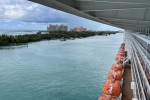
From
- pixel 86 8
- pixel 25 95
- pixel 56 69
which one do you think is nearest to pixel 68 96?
pixel 25 95

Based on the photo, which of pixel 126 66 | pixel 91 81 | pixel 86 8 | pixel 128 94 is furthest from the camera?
pixel 91 81

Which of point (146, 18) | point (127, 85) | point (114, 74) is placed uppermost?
point (146, 18)

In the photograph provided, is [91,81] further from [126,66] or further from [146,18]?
[146,18]

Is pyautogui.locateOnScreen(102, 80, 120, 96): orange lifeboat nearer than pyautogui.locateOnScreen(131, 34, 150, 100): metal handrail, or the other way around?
pyautogui.locateOnScreen(131, 34, 150, 100): metal handrail

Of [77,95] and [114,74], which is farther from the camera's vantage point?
[77,95]

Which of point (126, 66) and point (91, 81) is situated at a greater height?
point (126, 66)

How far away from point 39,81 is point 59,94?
14.4ft

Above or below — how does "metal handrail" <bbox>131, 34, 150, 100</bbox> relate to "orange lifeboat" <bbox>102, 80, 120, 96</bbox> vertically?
above

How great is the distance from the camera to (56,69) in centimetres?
2525

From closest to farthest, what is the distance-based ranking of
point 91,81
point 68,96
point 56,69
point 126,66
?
point 68,96, point 126,66, point 91,81, point 56,69

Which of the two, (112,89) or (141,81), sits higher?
(141,81)

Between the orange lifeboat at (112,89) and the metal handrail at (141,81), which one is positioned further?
the orange lifeboat at (112,89)

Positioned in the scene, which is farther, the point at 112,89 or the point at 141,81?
the point at 112,89

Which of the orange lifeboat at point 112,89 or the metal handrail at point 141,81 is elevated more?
the metal handrail at point 141,81
